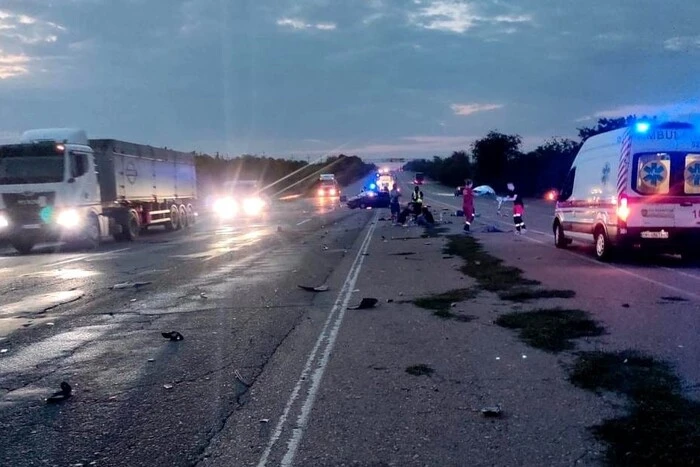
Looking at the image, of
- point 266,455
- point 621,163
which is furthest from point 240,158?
point 266,455

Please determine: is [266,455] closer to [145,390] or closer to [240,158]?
[145,390]

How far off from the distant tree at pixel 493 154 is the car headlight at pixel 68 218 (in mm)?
79954

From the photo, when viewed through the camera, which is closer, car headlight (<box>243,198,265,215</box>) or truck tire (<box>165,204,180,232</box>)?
truck tire (<box>165,204,180,232</box>)

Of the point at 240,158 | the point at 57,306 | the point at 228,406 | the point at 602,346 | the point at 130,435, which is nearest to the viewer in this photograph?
the point at 130,435

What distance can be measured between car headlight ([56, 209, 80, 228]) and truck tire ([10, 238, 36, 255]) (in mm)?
1308

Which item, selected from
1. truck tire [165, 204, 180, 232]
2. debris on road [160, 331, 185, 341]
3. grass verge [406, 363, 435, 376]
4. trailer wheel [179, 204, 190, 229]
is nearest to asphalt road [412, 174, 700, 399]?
grass verge [406, 363, 435, 376]

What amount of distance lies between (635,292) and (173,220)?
25.4m

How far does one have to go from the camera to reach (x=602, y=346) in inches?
345

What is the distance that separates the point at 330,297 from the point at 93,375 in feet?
17.7

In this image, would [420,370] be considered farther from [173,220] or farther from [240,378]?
[173,220]

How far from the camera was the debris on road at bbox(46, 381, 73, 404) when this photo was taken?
718cm

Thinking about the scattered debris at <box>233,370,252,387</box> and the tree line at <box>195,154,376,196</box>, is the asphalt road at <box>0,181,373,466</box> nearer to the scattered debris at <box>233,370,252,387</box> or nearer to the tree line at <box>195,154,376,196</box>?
the scattered debris at <box>233,370,252,387</box>

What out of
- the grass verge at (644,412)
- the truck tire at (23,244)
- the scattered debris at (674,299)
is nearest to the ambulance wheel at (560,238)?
the scattered debris at (674,299)

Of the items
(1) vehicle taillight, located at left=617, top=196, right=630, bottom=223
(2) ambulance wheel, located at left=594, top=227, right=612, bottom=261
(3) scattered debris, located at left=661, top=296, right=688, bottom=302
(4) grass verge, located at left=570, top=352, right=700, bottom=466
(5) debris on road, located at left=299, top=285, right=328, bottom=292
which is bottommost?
(5) debris on road, located at left=299, top=285, right=328, bottom=292
